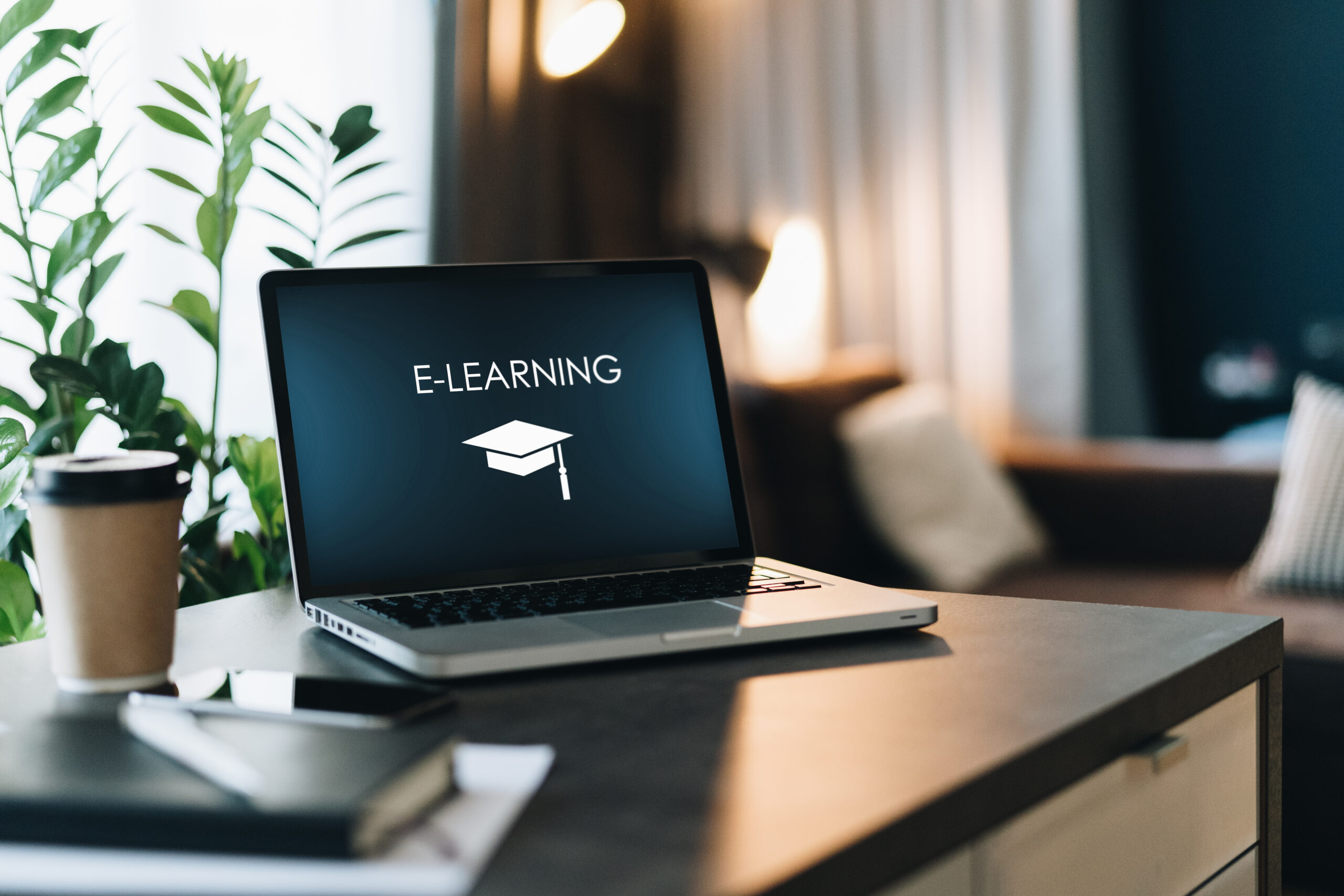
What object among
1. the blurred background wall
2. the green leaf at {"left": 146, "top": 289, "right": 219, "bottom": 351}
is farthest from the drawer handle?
the blurred background wall

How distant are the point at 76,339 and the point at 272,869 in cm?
94

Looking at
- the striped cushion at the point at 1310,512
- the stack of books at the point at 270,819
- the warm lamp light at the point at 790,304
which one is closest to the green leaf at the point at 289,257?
the stack of books at the point at 270,819

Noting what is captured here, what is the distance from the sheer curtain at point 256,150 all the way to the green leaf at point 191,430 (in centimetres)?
49

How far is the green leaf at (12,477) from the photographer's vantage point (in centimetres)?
103

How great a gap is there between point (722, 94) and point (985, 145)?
0.69 metres

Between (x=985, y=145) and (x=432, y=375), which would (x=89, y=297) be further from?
(x=985, y=145)

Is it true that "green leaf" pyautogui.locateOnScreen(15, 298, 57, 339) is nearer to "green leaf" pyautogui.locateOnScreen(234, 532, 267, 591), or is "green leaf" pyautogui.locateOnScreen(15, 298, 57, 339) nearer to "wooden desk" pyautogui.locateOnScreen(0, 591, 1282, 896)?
"green leaf" pyautogui.locateOnScreen(234, 532, 267, 591)

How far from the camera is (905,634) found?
744 mm

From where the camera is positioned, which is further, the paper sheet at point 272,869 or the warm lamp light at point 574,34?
the warm lamp light at point 574,34

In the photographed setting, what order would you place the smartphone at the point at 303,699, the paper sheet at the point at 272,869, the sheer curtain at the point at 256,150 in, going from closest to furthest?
the paper sheet at the point at 272,869 → the smartphone at the point at 303,699 → the sheer curtain at the point at 256,150

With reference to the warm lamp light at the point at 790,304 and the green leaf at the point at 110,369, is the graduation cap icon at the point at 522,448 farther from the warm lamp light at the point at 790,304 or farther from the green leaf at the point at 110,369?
the warm lamp light at the point at 790,304

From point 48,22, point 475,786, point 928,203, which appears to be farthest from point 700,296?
point 928,203

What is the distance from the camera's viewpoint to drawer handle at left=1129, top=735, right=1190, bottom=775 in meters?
0.62

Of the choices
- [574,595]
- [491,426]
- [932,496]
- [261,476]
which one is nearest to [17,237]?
[261,476]
